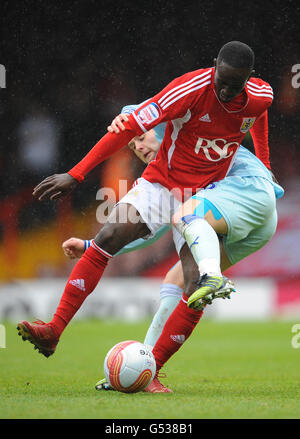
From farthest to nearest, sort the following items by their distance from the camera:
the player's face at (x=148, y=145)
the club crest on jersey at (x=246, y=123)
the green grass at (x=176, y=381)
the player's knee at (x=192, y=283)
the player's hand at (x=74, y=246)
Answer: the player's face at (x=148, y=145) → the player's hand at (x=74, y=246) → the club crest on jersey at (x=246, y=123) → the player's knee at (x=192, y=283) → the green grass at (x=176, y=381)

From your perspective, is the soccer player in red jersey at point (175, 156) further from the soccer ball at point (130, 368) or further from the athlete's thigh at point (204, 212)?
the soccer ball at point (130, 368)

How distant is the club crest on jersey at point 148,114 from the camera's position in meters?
3.79

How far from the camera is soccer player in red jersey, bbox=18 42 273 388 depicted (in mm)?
3723

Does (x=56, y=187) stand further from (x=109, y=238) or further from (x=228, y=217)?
(x=228, y=217)

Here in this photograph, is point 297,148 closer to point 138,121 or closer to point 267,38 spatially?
point 267,38

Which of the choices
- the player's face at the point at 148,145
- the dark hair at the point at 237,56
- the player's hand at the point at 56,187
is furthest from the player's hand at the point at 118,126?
the player's face at the point at 148,145

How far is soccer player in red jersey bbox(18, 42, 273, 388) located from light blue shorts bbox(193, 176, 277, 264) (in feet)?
0.64

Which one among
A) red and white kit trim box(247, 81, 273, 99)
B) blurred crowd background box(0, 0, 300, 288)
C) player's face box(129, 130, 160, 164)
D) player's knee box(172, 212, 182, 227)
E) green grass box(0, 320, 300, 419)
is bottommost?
green grass box(0, 320, 300, 419)

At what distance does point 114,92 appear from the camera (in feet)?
40.2

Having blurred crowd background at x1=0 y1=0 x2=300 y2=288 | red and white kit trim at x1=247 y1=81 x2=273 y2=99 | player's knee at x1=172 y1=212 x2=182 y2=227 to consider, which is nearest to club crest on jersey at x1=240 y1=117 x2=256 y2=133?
red and white kit trim at x1=247 y1=81 x2=273 y2=99

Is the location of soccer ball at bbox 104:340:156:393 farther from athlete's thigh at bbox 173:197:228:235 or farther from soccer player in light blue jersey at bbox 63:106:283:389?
athlete's thigh at bbox 173:197:228:235

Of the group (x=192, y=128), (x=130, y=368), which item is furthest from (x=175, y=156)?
(x=130, y=368)

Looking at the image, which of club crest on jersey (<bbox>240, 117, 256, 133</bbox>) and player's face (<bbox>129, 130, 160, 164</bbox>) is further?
player's face (<bbox>129, 130, 160, 164</bbox>)
